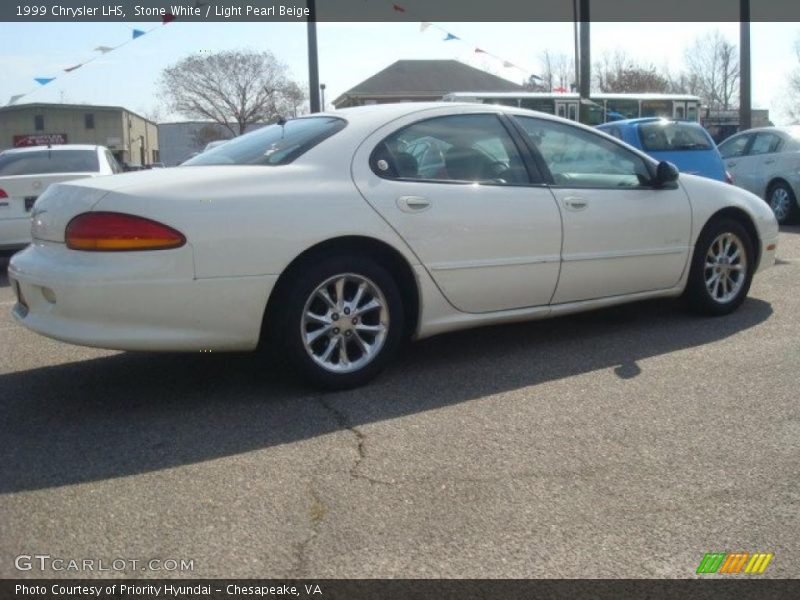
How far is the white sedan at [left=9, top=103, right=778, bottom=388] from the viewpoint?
385 cm

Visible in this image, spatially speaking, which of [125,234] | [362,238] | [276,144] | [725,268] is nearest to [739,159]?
[725,268]

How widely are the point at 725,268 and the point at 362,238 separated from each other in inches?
110

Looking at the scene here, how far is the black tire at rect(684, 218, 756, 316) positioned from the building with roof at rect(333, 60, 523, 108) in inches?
1528

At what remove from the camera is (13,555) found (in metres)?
2.67

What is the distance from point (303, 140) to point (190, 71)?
34.8m

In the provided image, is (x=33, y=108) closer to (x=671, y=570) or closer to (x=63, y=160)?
(x=63, y=160)

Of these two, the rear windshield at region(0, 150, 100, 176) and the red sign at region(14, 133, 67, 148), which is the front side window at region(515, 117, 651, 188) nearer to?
the rear windshield at region(0, 150, 100, 176)

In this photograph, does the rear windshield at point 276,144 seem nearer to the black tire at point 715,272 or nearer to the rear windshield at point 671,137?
the black tire at point 715,272

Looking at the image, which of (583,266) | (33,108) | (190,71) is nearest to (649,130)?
(583,266)

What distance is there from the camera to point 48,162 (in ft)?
31.9

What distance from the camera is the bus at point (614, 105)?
23.1 metres

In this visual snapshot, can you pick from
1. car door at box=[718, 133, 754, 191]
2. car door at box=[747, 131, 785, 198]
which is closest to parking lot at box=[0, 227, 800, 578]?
car door at box=[747, 131, 785, 198]

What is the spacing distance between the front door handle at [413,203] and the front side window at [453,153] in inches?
5.5

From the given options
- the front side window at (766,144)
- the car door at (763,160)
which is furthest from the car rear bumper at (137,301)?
the front side window at (766,144)
